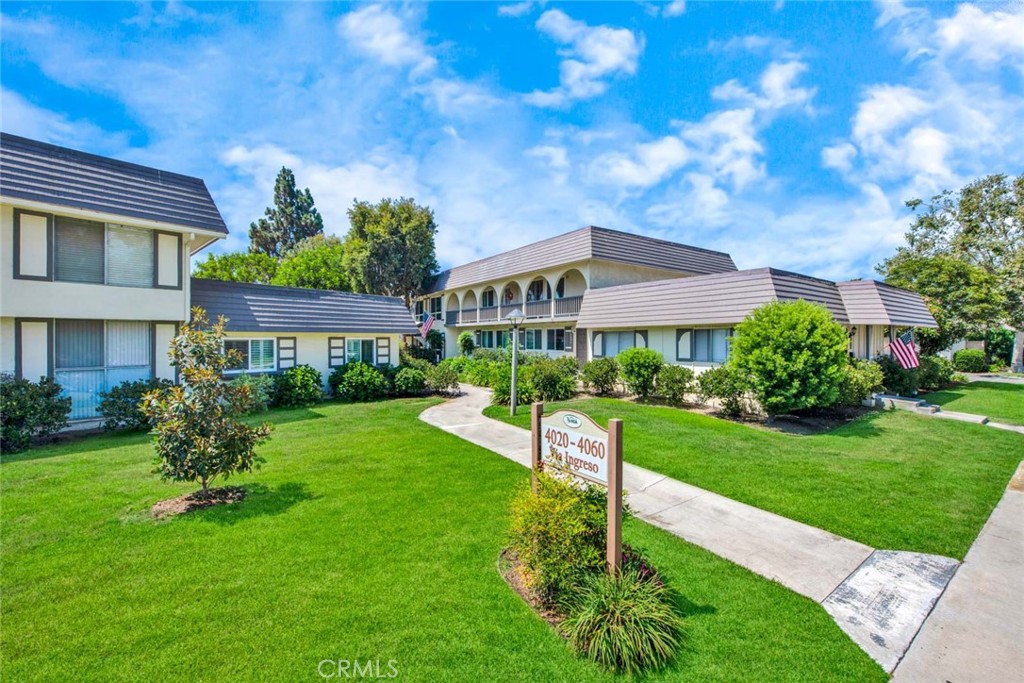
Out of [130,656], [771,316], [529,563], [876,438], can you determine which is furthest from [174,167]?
[876,438]

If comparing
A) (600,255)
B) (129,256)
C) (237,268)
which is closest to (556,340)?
(600,255)

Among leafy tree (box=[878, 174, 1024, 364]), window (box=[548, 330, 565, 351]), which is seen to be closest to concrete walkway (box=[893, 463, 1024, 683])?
window (box=[548, 330, 565, 351])

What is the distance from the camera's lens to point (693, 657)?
3.11 m

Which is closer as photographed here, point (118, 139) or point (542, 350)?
point (118, 139)

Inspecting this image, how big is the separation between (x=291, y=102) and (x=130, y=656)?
12.2 m

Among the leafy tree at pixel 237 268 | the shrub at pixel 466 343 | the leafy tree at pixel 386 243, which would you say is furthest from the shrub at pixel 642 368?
the leafy tree at pixel 237 268

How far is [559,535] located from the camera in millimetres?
3680

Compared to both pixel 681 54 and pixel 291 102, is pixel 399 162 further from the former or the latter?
pixel 681 54

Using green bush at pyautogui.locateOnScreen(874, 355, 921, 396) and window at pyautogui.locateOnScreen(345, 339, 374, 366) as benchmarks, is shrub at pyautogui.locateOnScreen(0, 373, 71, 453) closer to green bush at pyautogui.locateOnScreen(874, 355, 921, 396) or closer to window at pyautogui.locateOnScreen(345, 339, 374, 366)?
window at pyautogui.locateOnScreen(345, 339, 374, 366)

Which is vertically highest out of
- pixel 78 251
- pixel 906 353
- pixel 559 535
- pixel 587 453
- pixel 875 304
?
pixel 78 251

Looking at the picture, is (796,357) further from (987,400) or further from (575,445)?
(987,400)

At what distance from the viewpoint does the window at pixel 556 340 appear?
78.1ft

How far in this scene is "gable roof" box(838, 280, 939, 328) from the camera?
1552 centimetres

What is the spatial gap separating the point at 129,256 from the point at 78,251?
39.5 inches
